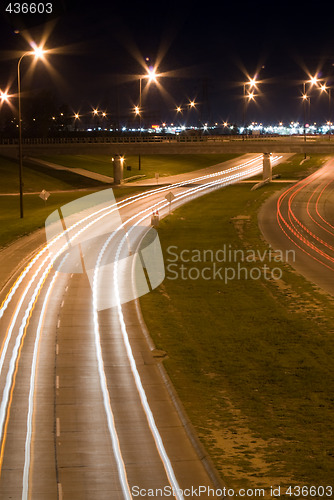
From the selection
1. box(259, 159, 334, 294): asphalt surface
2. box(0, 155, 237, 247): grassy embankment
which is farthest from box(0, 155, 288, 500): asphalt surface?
box(0, 155, 237, 247): grassy embankment

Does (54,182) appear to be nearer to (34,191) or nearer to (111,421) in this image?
(34,191)

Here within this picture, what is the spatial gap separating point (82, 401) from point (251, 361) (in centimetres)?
701

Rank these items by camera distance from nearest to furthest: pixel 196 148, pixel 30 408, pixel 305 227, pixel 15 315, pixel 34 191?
1. pixel 30 408
2. pixel 15 315
3. pixel 305 227
4. pixel 34 191
5. pixel 196 148

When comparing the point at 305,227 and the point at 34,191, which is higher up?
the point at 34,191

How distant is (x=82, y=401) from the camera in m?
21.4

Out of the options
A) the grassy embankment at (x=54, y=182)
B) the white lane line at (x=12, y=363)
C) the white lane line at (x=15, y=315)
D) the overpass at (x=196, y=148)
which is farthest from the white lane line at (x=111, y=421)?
the overpass at (x=196, y=148)

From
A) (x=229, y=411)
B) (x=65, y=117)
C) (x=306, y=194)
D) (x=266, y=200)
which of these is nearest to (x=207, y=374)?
(x=229, y=411)

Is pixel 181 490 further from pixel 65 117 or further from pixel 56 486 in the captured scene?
pixel 65 117

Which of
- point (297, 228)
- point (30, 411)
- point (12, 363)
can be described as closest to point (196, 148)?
point (297, 228)

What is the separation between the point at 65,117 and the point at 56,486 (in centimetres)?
15934

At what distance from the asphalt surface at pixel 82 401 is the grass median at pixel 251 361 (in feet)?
3.02

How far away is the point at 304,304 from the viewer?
33.9 m

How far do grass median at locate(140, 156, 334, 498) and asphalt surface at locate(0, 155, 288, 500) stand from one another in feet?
3.02

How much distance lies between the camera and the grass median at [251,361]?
1764 centimetres
